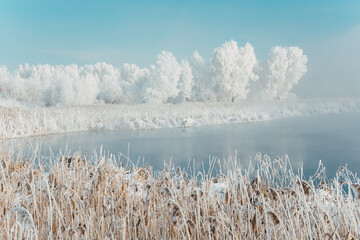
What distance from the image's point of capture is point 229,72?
113 feet

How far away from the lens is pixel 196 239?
243 cm

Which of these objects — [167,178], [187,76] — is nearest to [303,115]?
[187,76]

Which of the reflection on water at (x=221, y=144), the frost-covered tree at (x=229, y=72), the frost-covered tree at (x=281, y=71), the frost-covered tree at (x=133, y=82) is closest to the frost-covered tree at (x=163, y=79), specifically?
the frost-covered tree at (x=133, y=82)

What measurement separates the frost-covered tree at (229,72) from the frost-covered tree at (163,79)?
13.3ft

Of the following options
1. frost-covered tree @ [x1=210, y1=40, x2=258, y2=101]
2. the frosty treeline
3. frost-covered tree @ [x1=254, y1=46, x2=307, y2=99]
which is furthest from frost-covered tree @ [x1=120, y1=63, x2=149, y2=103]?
frost-covered tree @ [x1=254, y1=46, x2=307, y2=99]

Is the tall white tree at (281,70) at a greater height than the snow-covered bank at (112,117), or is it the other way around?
the tall white tree at (281,70)

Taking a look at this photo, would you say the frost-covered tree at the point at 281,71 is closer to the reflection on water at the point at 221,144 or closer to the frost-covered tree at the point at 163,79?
the frost-covered tree at the point at 163,79

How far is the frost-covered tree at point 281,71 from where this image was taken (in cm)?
3975

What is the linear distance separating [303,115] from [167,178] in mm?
21790

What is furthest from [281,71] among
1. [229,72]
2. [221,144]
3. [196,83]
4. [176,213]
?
[176,213]

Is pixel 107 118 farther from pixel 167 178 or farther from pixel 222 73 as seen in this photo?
pixel 222 73

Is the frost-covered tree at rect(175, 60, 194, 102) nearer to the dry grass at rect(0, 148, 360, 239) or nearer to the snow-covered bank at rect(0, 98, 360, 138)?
the snow-covered bank at rect(0, 98, 360, 138)

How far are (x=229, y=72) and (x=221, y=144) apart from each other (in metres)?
23.8

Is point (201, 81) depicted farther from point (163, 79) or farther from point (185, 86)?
point (163, 79)
